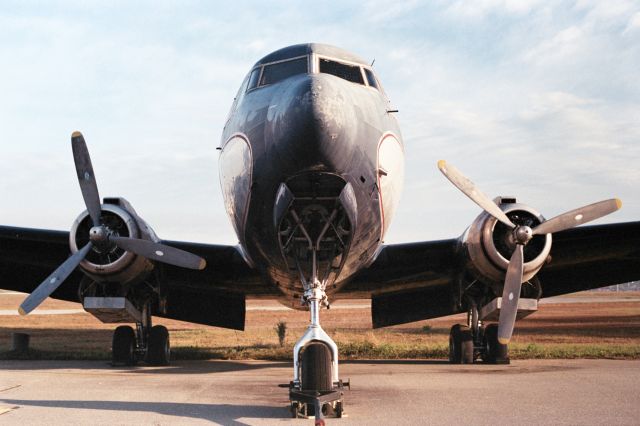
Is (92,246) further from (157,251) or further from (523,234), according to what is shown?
(523,234)

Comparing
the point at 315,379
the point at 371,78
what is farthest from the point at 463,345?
the point at 315,379

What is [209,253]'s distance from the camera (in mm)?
14992

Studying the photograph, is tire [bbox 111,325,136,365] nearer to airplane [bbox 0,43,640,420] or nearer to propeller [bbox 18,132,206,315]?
airplane [bbox 0,43,640,420]

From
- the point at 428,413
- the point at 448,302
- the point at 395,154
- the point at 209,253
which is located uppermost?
the point at 395,154

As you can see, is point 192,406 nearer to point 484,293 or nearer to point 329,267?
point 329,267

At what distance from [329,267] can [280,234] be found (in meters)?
1.01

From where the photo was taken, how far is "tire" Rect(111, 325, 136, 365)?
603 inches

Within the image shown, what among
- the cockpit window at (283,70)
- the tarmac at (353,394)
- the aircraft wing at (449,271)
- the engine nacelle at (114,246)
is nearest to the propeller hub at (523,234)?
the aircraft wing at (449,271)

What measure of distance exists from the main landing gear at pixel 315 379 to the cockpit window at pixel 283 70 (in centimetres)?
378

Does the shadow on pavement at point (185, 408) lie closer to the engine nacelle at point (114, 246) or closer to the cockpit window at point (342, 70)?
the engine nacelle at point (114, 246)

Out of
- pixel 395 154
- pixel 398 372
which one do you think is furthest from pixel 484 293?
pixel 395 154

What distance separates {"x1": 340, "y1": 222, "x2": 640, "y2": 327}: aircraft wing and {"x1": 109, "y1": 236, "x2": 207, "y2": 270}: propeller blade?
420cm

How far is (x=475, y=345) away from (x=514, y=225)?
3.79 m

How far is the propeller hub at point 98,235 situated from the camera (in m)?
13.1
